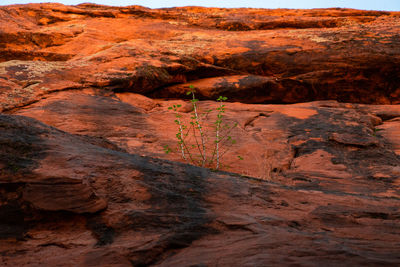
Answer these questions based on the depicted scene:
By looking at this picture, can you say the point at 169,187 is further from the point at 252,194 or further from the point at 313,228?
the point at 313,228

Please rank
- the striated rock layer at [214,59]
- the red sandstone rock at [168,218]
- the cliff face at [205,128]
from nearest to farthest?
the red sandstone rock at [168,218] → the cliff face at [205,128] → the striated rock layer at [214,59]

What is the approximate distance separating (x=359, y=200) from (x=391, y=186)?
1.97m

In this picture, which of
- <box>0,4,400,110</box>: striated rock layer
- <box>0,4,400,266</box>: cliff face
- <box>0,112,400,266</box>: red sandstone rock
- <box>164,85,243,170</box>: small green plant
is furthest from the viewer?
<box>0,4,400,110</box>: striated rock layer

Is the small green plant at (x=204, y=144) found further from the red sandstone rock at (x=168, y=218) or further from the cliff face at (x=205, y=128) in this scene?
the red sandstone rock at (x=168, y=218)

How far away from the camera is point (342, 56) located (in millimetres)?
10062

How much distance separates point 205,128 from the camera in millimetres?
7008

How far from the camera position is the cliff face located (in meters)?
2.40

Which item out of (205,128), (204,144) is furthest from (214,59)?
(204,144)

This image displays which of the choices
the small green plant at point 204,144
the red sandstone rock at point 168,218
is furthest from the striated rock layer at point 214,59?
the red sandstone rock at point 168,218

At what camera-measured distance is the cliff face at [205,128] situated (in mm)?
2396

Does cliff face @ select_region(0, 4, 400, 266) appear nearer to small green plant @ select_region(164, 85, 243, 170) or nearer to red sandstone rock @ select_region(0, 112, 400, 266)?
red sandstone rock @ select_region(0, 112, 400, 266)

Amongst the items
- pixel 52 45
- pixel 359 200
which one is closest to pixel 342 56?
pixel 359 200

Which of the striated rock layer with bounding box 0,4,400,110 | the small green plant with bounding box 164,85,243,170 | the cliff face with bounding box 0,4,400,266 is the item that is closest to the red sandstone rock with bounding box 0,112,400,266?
the cliff face with bounding box 0,4,400,266

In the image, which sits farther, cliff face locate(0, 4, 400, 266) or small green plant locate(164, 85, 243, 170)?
small green plant locate(164, 85, 243, 170)
